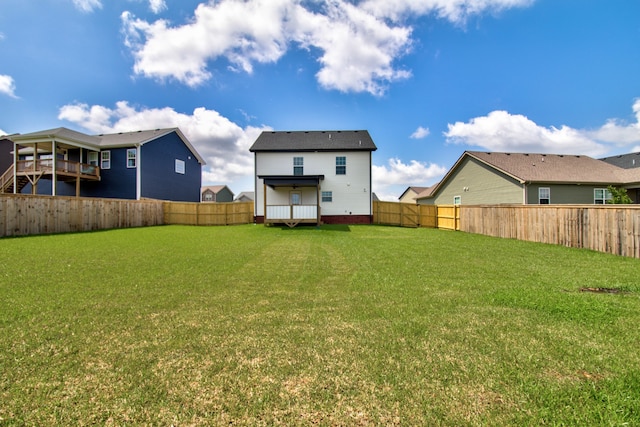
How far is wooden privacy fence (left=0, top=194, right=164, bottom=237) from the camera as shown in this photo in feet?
38.4

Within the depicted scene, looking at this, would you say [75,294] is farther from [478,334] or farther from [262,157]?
[262,157]

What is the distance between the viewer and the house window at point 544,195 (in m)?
18.0

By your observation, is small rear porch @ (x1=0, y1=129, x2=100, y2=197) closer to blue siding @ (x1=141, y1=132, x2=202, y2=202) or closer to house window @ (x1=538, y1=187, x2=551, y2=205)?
blue siding @ (x1=141, y1=132, x2=202, y2=202)

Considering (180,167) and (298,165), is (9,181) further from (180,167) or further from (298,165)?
(298,165)

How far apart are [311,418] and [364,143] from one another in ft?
69.4

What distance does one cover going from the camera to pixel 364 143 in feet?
71.0

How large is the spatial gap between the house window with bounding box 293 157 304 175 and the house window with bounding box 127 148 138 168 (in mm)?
12129

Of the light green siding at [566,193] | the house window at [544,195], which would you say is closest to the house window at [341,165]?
the light green siding at [566,193]

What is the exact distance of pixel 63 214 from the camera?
13633 millimetres

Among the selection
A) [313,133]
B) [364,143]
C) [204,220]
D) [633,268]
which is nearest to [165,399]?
[633,268]

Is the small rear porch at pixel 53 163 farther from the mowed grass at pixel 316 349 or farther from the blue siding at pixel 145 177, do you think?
the mowed grass at pixel 316 349

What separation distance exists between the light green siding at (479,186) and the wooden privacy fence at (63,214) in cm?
2374

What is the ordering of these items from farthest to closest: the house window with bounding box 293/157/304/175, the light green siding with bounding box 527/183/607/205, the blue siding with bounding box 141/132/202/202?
the blue siding with bounding box 141/132/202/202 < the house window with bounding box 293/157/304/175 < the light green siding with bounding box 527/183/607/205

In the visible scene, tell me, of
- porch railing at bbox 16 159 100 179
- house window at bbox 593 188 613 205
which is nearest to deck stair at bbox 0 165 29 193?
Answer: porch railing at bbox 16 159 100 179
